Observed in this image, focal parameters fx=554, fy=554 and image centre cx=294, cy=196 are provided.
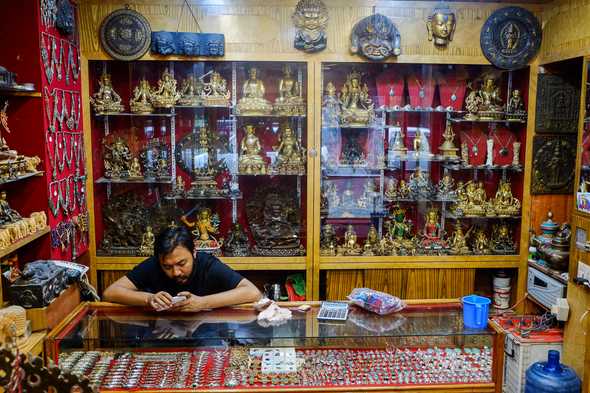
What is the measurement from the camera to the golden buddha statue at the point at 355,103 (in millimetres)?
4270

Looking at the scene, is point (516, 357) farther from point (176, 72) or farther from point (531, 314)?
point (176, 72)

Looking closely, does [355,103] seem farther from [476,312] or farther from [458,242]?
[476,312]

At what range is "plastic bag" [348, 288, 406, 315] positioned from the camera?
7.97 feet

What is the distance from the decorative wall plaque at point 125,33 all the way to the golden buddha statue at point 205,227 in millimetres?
1298

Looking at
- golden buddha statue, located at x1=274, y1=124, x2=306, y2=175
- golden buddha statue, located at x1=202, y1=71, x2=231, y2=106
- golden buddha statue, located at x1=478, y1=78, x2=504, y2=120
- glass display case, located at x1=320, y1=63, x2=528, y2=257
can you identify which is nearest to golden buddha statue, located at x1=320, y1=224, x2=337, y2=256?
glass display case, located at x1=320, y1=63, x2=528, y2=257

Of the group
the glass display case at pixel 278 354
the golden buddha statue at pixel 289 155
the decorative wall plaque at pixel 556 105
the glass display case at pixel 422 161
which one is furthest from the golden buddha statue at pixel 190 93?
the decorative wall plaque at pixel 556 105

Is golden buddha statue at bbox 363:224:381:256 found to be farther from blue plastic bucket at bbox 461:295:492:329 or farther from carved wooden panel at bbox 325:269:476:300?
blue plastic bucket at bbox 461:295:492:329

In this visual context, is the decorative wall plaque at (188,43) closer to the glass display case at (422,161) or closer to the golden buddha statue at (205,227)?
the glass display case at (422,161)

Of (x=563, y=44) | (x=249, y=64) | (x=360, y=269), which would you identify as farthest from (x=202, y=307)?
(x=563, y=44)

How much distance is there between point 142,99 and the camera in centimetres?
423

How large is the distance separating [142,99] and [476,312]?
3.00m

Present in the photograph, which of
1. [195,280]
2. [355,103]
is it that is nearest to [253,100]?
[355,103]

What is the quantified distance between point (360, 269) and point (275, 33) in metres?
1.87

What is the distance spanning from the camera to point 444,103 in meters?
4.39
